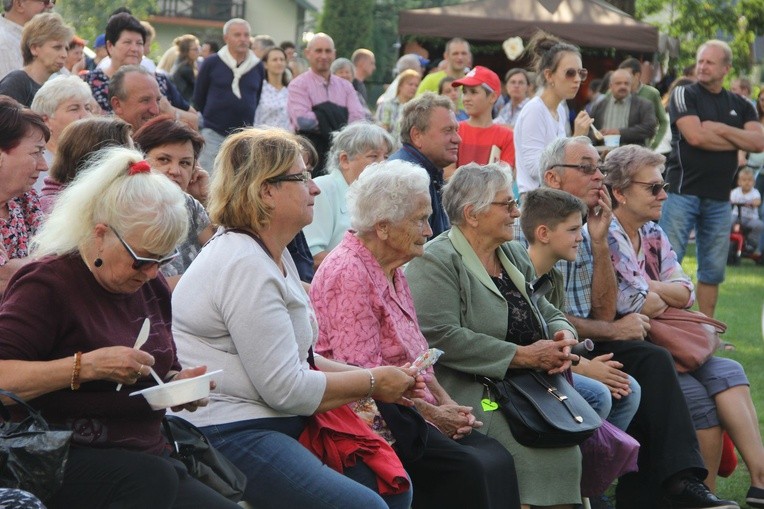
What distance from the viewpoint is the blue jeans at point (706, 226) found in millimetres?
9656

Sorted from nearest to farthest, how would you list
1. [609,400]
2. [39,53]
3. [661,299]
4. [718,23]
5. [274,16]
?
[609,400] → [661,299] → [39,53] → [718,23] → [274,16]

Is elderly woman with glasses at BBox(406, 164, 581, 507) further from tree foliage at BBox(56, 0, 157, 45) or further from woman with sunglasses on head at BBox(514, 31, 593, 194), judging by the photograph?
tree foliage at BBox(56, 0, 157, 45)

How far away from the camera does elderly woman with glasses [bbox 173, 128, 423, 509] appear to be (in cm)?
366

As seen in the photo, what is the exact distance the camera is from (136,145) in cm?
509

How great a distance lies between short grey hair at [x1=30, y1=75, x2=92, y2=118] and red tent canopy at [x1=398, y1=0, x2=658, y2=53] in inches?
467

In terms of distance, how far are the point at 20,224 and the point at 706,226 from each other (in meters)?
6.59

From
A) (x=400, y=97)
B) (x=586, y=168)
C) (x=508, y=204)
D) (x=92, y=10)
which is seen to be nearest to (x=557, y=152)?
(x=586, y=168)

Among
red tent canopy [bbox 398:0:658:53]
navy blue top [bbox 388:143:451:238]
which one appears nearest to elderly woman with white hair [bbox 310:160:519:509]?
navy blue top [bbox 388:143:451:238]

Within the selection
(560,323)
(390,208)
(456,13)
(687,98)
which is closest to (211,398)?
(390,208)

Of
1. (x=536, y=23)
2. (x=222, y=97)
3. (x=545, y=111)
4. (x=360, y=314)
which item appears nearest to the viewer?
(x=360, y=314)

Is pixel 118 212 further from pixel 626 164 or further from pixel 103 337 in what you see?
pixel 626 164

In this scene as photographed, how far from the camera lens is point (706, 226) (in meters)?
9.73

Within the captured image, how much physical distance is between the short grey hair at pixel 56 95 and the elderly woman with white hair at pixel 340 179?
1319 mm

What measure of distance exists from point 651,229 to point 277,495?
3456 millimetres
